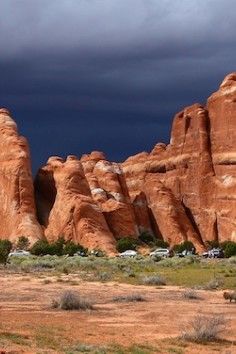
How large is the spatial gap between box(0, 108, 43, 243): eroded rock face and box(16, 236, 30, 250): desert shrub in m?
1.67

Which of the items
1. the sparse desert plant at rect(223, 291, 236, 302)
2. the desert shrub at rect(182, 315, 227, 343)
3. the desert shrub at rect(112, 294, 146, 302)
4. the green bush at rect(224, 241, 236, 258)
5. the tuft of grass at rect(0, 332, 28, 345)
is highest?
the green bush at rect(224, 241, 236, 258)

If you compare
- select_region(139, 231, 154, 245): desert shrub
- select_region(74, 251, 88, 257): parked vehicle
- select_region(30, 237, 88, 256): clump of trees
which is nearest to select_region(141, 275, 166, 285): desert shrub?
select_region(74, 251, 88, 257): parked vehicle

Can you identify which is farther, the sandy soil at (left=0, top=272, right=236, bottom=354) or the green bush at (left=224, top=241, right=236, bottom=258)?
the green bush at (left=224, top=241, right=236, bottom=258)

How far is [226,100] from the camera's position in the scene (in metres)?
102

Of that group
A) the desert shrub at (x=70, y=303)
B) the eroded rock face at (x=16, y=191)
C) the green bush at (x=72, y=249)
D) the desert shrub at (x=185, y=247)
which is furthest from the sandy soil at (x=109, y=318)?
the desert shrub at (x=185, y=247)

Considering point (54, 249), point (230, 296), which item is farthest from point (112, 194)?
point (230, 296)

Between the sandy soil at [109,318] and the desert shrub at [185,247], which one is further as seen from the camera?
the desert shrub at [185,247]

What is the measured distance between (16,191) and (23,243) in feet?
34.7

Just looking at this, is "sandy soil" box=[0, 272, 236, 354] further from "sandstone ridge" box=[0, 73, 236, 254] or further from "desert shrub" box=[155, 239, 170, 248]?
"desert shrub" box=[155, 239, 170, 248]

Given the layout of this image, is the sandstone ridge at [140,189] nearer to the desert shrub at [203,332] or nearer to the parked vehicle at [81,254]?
the parked vehicle at [81,254]

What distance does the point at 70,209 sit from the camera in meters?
86.8

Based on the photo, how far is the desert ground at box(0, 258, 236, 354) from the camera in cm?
1516

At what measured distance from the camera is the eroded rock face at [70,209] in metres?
84.7

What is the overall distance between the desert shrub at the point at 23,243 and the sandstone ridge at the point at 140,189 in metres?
2.05
